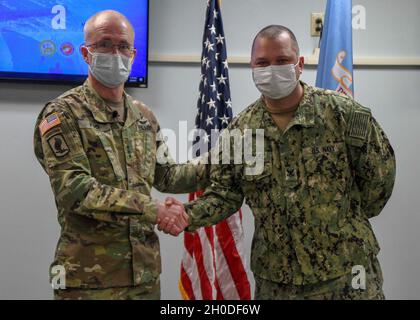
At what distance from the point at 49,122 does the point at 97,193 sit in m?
0.37

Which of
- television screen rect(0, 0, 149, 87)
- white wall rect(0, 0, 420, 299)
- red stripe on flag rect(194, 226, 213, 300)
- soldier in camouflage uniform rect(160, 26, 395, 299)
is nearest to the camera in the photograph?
soldier in camouflage uniform rect(160, 26, 395, 299)

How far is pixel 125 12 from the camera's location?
3.35 m

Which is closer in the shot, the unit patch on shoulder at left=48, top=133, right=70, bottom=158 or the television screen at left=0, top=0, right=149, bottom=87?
the unit patch on shoulder at left=48, top=133, right=70, bottom=158

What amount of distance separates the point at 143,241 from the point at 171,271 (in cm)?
160

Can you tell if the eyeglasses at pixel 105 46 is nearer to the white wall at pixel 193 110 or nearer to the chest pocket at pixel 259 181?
the chest pocket at pixel 259 181

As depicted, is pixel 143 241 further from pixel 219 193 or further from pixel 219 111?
pixel 219 111

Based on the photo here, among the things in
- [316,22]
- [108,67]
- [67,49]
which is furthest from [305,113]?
[67,49]

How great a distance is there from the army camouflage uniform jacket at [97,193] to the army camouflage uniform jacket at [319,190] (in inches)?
18.2

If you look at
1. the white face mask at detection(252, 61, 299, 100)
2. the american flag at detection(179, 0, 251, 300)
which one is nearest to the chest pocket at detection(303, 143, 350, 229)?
the white face mask at detection(252, 61, 299, 100)

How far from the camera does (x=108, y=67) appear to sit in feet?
6.66

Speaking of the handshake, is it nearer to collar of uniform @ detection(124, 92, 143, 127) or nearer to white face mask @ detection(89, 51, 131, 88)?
collar of uniform @ detection(124, 92, 143, 127)

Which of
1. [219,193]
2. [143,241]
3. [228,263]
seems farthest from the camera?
[228,263]

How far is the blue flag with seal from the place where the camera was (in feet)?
9.85
